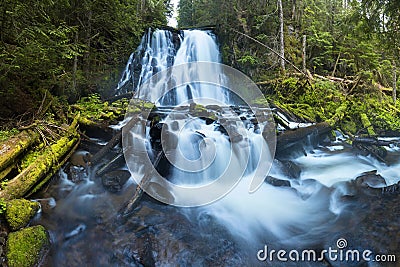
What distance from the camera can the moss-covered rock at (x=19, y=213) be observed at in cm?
349

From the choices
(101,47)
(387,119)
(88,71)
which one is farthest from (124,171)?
(387,119)

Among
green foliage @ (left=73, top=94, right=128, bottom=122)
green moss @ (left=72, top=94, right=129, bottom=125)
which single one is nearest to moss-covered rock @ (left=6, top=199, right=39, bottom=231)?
green moss @ (left=72, top=94, right=129, bottom=125)

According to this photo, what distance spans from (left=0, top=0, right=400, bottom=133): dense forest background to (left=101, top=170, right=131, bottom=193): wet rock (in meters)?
2.60

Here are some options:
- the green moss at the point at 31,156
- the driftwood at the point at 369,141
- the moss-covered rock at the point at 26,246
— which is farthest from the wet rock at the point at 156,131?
the driftwood at the point at 369,141

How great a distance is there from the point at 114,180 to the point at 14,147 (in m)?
1.84

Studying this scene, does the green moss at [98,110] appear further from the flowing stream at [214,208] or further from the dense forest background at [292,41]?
the dense forest background at [292,41]

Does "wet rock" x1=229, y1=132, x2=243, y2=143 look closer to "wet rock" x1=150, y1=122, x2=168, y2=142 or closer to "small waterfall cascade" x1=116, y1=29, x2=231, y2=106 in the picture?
"wet rock" x1=150, y1=122, x2=168, y2=142

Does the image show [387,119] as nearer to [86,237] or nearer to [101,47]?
[86,237]

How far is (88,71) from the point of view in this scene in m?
10.5

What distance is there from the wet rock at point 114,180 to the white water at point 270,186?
0.37m

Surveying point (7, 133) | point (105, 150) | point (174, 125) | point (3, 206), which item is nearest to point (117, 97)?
point (174, 125)

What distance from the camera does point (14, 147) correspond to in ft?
15.3

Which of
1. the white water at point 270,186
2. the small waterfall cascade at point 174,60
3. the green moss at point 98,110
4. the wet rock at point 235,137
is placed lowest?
the white water at point 270,186

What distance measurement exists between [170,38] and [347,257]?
13.4 m
